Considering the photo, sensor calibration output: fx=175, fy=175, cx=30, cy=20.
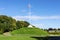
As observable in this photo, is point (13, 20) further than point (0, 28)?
Yes

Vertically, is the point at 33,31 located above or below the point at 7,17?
below

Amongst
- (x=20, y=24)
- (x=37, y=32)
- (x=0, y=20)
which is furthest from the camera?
(x=20, y=24)

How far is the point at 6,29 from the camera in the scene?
86.4 m

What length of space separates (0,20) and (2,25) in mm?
13151

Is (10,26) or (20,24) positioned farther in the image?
(20,24)

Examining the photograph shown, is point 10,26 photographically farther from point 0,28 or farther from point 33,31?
point 33,31

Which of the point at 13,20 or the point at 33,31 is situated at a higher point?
the point at 13,20

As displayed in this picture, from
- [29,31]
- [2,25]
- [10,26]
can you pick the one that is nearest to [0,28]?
[2,25]

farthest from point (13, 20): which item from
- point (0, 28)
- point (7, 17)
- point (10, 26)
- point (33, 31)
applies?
point (33, 31)

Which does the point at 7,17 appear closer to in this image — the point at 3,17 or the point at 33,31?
the point at 3,17

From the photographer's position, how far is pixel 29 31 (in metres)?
78.0

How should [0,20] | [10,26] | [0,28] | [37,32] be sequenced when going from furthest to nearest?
[0,20] < [10,26] < [0,28] < [37,32]

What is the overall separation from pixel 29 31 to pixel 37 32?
4.60 metres

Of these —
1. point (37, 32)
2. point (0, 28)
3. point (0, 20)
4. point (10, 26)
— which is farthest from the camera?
point (0, 20)
